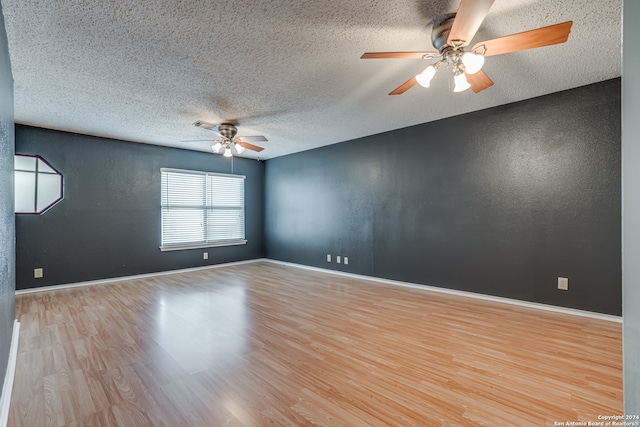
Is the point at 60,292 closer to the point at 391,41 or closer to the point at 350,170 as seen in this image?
the point at 350,170

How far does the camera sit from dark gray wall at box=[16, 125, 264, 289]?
430cm

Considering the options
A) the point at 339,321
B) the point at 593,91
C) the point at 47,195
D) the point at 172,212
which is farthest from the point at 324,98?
the point at 47,195

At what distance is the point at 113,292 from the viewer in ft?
13.9

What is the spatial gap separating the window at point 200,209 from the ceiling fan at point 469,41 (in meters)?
4.95

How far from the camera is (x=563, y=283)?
10.6 ft

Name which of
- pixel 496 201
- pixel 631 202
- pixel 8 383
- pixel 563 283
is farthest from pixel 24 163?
pixel 563 283

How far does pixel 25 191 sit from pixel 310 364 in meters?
4.90

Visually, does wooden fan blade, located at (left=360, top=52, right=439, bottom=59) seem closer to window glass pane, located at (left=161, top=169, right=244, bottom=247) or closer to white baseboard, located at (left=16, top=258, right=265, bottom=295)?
window glass pane, located at (left=161, top=169, right=244, bottom=247)

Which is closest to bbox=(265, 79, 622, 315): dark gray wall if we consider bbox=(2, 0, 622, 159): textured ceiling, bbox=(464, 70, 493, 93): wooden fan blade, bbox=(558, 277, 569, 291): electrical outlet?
bbox=(558, 277, 569, 291): electrical outlet

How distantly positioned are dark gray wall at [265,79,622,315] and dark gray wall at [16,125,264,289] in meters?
3.27

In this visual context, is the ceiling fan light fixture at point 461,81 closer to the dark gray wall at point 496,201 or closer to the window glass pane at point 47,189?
the dark gray wall at point 496,201

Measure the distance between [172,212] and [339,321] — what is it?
425 cm

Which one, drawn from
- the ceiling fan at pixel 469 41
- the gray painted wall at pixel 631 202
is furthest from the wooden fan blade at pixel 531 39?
the gray painted wall at pixel 631 202

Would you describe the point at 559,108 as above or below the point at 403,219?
above
